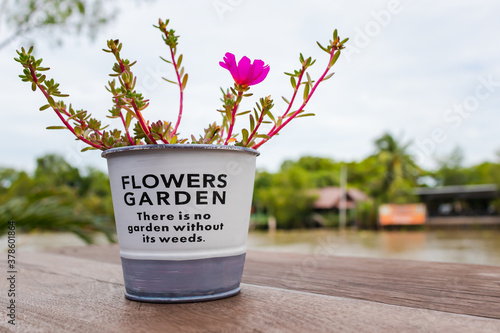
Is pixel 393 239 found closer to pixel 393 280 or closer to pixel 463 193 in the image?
pixel 463 193

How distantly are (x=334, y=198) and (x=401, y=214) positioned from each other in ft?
10.1

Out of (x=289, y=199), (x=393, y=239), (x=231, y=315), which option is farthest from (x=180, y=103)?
(x=289, y=199)

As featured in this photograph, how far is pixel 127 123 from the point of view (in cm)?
48

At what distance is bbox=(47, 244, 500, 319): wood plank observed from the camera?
419 mm

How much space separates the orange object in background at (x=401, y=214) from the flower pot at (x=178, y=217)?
65.8 feet

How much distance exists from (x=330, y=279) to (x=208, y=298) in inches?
7.3

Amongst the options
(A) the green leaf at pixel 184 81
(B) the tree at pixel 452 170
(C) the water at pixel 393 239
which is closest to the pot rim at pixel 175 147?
(A) the green leaf at pixel 184 81

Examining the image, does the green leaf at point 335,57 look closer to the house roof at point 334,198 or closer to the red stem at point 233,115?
the red stem at point 233,115

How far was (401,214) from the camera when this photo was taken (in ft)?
64.8

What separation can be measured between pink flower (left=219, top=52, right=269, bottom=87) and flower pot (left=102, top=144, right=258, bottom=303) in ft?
0.24

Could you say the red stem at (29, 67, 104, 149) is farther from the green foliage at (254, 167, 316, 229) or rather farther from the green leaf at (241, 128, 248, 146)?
the green foliage at (254, 167, 316, 229)

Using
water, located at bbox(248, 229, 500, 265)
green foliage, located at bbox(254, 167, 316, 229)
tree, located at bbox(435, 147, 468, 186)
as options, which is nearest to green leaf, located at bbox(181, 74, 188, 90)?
water, located at bbox(248, 229, 500, 265)

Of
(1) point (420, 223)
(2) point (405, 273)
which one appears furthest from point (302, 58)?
(1) point (420, 223)

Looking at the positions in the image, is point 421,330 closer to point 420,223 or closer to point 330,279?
point 330,279
